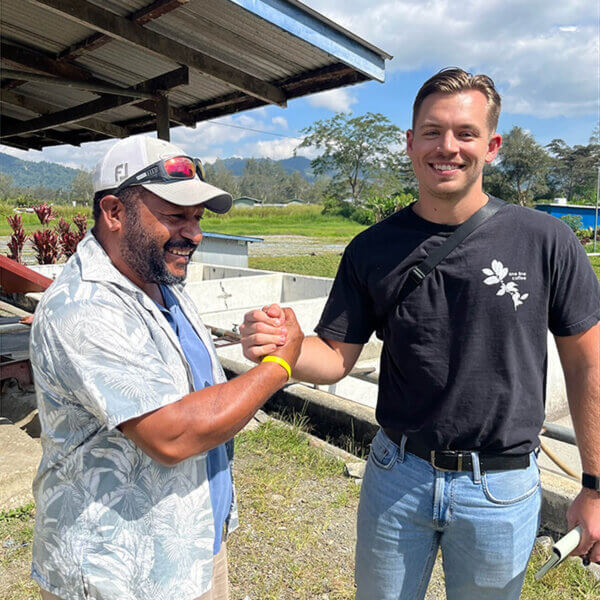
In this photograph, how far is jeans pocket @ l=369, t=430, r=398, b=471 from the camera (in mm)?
1796

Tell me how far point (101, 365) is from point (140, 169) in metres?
0.57

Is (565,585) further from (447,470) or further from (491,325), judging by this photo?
(491,325)

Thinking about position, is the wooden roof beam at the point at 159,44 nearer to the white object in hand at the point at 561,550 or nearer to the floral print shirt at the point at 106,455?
the floral print shirt at the point at 106,455

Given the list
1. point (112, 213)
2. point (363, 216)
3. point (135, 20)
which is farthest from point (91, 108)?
point (363, 216)

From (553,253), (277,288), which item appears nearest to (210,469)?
(553,253)

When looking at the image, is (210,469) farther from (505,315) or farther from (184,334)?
(505,315)

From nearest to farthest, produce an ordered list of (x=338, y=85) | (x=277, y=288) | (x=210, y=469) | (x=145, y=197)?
(x=145, y=197) < (x=210, y=469) < (x=338, y=85) < (x=277, y=288)

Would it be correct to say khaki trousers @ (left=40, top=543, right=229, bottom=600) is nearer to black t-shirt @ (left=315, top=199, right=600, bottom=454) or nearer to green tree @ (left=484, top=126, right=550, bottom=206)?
black t-shirt @ (left=315, top=199, right=600, bottom=454)

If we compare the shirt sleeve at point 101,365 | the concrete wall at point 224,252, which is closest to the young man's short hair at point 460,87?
the shirt sleeve at point 101,365

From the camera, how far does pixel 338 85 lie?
4938 mm

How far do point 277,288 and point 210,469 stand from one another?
828cm

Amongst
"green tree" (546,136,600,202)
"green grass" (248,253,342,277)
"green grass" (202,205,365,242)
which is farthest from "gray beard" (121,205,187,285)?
"green tree" (546,136,600,202)

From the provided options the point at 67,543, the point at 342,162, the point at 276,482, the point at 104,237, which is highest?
the point at 342,162

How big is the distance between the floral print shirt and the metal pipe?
4317mm
